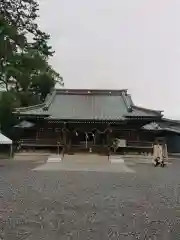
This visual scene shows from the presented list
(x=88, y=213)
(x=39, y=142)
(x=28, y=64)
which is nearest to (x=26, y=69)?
(x=28, y=64)

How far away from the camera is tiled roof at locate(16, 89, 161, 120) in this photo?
36.0m

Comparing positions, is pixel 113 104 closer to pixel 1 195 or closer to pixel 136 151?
pixel 136 151

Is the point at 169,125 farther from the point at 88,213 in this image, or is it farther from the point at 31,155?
the point at 88,213

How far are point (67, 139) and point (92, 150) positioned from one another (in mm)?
2360

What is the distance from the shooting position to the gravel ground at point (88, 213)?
6605mm

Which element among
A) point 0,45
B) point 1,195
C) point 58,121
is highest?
point 0,45

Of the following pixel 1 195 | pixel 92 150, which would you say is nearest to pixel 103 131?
pixel 92 150

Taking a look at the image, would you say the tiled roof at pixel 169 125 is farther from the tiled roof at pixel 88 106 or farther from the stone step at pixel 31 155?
the stone step at pixel 31 155

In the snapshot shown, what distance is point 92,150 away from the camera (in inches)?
1426

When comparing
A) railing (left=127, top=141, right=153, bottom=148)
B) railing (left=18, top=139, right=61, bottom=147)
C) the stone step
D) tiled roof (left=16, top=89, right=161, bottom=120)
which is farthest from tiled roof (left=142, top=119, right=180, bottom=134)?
the stone step

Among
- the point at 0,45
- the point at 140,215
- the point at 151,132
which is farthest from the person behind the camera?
the point at 151,132

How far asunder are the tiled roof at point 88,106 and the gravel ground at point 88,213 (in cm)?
2271

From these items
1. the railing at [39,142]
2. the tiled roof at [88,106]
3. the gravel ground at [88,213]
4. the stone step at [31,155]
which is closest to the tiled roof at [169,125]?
the tiled roof at [88,106]

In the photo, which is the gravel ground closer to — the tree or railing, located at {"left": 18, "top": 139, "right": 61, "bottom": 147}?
the tree
